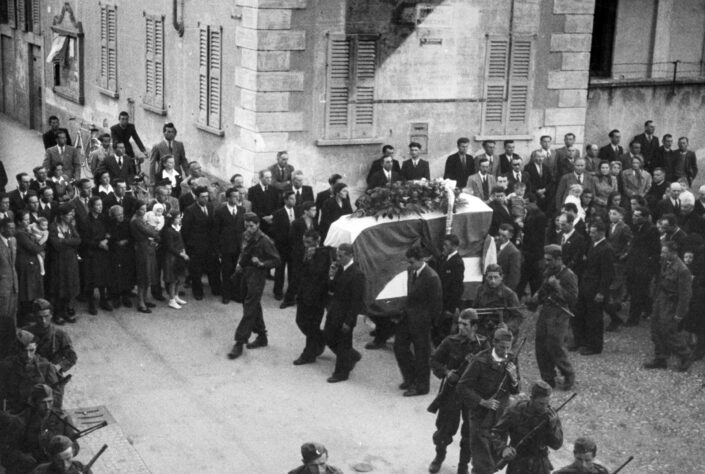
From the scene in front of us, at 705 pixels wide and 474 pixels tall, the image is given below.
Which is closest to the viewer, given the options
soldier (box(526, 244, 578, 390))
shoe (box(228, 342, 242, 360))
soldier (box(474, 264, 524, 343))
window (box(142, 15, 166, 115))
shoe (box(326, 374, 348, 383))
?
soldier (box(474, 264, 524, 343))

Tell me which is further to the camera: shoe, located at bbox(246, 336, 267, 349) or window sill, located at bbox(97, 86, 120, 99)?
window sill, located at bbox(97, 86, 120, 99)

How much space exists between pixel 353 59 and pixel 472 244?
211 inches

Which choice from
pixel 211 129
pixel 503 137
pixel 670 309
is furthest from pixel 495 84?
pixel 670 309

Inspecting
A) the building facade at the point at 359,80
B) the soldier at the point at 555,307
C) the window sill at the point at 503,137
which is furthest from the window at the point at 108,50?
the soldier at the point at 555,307

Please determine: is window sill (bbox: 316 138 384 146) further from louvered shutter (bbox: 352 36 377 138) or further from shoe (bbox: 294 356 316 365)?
shoe (bbox: 294 356 316 365)

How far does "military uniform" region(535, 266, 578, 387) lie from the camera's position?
1272cm

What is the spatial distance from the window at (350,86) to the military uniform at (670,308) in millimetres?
7100

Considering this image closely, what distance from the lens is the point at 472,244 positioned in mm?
15133

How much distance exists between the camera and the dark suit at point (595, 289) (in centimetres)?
1393

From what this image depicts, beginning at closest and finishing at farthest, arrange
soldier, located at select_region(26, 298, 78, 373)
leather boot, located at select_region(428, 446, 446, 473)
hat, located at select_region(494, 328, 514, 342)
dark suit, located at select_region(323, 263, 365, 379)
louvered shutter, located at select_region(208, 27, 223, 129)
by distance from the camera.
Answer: hat, located at select_region(494, 328, 514, 342)
leather boot, located at select_region(428, 446, 446, 473)
soldier, located at select_region(26, 298, 78, 373)
dark suit, located at select_region(323, 263, 365, 379)
louvered shutter, located at select_region(208, 27, 223, 129)

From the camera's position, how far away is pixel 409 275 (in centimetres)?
1267

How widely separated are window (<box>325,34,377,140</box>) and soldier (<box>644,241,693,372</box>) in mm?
7100

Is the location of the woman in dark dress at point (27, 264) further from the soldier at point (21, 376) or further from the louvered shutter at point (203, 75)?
the louvered shutter at point (203, 75)

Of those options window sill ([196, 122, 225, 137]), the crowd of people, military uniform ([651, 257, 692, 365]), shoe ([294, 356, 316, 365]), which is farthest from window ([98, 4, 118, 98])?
military uniform ([651, 257, 692, 365])
